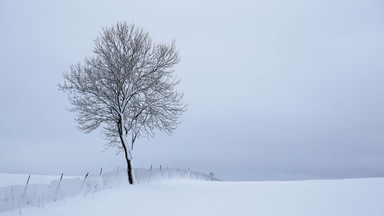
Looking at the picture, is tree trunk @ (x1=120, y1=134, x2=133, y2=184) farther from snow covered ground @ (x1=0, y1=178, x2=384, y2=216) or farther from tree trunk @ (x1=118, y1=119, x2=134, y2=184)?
snow covered ground @ (x1=0, y1=178, x2=384, y2=216)

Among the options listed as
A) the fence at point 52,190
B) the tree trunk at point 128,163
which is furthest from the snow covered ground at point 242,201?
the tree trunk at point 128,163

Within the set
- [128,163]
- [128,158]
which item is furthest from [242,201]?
[128,158]

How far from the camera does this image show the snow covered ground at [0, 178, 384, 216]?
14781 mm

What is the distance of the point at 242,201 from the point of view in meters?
18.0

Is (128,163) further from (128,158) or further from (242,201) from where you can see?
(242,201)

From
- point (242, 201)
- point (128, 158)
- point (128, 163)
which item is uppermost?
point (128, 158)

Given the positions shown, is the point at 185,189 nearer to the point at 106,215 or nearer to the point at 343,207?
the point at 106,215

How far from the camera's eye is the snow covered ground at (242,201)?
14781mm

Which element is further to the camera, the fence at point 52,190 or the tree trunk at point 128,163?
the tree trunk at point 128,163

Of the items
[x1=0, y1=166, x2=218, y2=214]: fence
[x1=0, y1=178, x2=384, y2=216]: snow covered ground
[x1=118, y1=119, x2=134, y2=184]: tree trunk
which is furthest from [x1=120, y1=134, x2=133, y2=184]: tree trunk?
[x1=0, y1=178, x2=384, y2=216]: snow covered ground

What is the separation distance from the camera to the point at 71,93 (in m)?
23.1

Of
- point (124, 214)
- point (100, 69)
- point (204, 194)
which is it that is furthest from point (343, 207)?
point (100, 69)

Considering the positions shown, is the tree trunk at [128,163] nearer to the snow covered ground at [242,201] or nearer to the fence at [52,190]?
the fence at [52,190]

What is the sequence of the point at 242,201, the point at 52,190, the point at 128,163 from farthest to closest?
the point at 128,163 < the point at 242,201 < the point at 52,190
